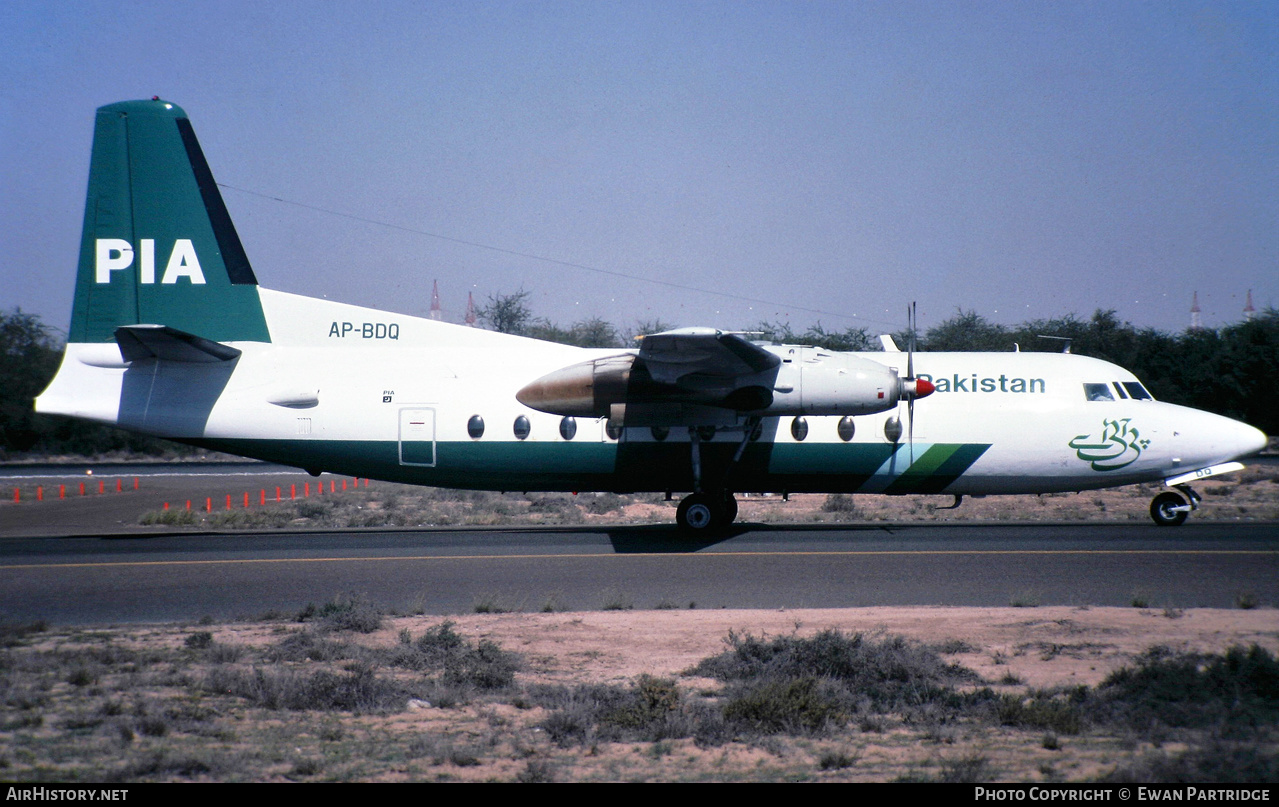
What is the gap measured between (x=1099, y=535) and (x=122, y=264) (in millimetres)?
18788

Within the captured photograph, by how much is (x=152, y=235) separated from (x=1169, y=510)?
66.5 ft

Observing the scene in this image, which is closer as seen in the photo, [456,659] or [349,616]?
[456,659]

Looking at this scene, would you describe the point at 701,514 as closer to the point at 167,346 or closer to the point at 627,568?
the point at 627,568

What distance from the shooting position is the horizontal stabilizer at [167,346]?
1641 centimetres

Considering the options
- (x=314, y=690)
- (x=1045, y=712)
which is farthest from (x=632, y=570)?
(x=1045, y=712)

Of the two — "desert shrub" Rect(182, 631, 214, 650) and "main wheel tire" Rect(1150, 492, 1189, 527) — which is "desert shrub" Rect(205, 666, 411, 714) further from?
"main wheel tire" Rect(1150, 492, 1189, 527)

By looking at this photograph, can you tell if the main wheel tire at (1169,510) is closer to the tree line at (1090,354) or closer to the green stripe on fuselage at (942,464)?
the green stripe on fuselage at (942,464)

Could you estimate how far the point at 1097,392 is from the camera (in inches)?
728

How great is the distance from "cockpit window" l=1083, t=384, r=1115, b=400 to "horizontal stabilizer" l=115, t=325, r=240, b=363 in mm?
16263

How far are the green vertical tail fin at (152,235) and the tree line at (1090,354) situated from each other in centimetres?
2378

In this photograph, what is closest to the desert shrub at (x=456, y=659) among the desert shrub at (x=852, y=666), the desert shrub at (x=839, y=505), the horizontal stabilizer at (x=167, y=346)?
the desert shrub at (x=852, y=666)

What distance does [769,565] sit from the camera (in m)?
14.4

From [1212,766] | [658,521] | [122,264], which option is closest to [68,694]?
[1212,766]

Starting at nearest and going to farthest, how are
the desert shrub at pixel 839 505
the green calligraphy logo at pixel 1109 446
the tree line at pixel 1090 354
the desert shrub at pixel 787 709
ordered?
the desert shrub at pixel 787 709 < the green calligraphy logo at pixel 1109 446 < the desert shrub at pixel 839 505 < the tree line at pixel 1090 354
